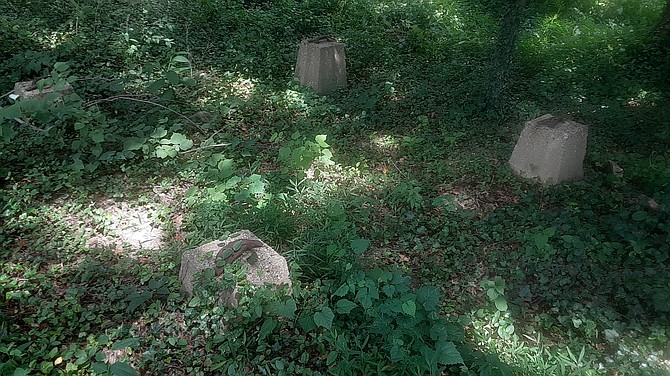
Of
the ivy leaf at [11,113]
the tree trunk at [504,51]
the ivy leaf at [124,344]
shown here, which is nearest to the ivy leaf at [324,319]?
the ivy leaf at [124,344]

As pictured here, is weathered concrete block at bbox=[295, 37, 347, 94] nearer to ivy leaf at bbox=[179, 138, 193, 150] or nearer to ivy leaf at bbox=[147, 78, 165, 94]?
ivy leaf at bbox=[147, 78, 165, 94]

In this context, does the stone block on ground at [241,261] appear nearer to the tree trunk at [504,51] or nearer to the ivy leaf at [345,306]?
the ivy leaf at [345,306]

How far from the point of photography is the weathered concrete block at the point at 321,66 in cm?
611

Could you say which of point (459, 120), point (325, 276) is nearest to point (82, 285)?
point (325, 276)

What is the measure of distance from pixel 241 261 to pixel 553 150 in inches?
120

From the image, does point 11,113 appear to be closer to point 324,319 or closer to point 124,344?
point 124,344

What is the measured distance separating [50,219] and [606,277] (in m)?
4.13

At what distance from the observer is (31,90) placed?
4.90 metres

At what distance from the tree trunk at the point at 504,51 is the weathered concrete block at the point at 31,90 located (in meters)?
4.54

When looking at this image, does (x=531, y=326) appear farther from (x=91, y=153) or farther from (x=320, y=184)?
(x=91, y=153)

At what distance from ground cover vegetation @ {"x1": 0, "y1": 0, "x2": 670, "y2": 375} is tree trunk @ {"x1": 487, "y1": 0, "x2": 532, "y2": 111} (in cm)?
2

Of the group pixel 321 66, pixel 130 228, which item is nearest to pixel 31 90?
pixel 130 228

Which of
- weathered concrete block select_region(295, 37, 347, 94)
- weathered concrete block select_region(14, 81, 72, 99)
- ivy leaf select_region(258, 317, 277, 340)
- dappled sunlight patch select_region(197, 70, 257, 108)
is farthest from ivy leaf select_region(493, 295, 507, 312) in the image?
weathered concrete block select_region(14, 81, 72, 99)

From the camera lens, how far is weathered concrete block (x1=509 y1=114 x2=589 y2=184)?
14.8ft
